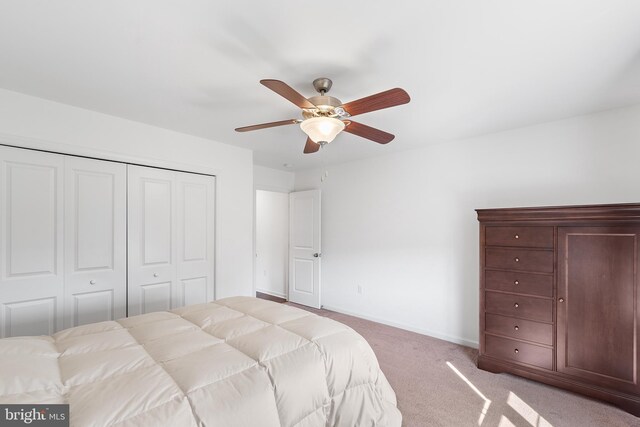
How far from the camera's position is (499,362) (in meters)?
2.69

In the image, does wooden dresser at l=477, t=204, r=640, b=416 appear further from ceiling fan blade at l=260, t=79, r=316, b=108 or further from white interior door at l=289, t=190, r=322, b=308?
white interior door at l=289, t=190, r=322, b=308

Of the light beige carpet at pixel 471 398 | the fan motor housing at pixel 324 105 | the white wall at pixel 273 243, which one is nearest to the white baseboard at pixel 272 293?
the white wall at pixel 273 243

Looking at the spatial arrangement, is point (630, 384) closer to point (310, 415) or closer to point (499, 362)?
point (499, 362)

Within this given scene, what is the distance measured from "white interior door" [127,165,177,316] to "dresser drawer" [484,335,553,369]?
128 inches

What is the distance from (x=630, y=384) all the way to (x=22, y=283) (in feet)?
15.4

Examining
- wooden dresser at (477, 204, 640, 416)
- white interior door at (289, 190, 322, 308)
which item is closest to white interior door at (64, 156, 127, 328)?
white interior door at (289, 190, 322, 308)

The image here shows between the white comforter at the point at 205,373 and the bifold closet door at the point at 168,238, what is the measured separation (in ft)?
3.69

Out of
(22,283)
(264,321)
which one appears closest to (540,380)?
(264,321)

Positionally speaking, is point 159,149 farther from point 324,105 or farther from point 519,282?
point 519,282

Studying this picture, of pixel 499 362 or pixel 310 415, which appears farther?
pixel 499 362

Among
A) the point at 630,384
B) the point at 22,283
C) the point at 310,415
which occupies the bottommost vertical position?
the point at 630,384

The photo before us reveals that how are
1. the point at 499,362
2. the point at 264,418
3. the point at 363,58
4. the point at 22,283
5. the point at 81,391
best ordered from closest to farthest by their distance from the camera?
the point at 81,391
the point at 264,418
the point at 363,58
the point at 22,283
the point at 499,362

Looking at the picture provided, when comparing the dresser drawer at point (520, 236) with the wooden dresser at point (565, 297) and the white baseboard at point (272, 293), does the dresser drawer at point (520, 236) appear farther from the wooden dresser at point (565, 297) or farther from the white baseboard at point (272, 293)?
the white baseboard at point (272, 293)

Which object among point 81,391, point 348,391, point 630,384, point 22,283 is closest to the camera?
point 81,391
